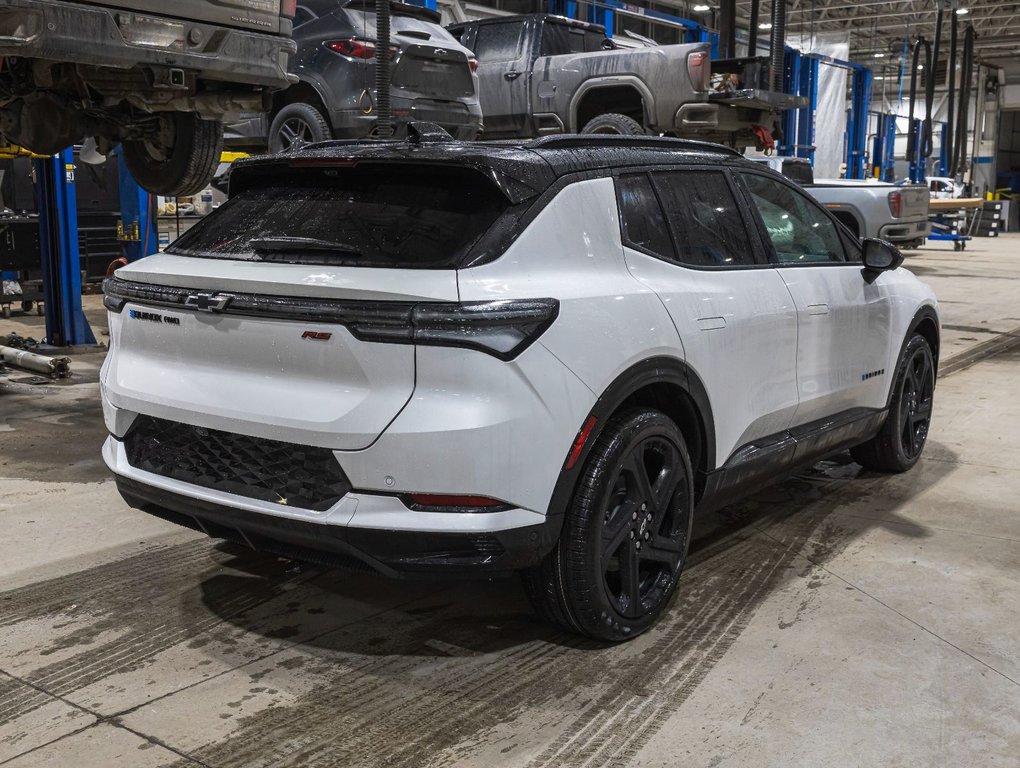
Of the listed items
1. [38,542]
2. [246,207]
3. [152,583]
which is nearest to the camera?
[246,207]

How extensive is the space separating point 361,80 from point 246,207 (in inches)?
231

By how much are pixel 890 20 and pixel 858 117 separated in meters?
15.7

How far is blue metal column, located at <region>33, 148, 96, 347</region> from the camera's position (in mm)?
8883

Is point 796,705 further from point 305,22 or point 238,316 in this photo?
point 305,22

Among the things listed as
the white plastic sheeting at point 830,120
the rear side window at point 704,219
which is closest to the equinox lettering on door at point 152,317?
the rear side window at point 704,219

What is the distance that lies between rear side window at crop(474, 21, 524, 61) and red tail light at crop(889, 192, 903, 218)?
7.13 m

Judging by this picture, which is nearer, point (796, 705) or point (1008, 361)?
point (796, 705)

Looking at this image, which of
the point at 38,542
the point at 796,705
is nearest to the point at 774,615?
the point at 796,705

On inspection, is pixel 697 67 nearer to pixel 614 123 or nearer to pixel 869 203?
pixel 614 123

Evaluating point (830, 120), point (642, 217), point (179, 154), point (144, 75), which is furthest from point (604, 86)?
point (830, 120)

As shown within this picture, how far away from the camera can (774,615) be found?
11.9 ft

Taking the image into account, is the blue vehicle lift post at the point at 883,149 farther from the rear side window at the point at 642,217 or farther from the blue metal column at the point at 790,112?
the rear side window at the point at 642,217

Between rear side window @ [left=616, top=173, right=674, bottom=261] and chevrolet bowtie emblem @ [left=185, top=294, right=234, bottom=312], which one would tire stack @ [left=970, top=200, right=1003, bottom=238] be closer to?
rear side window @ [left=616, top=173, right=674, bottom=261]

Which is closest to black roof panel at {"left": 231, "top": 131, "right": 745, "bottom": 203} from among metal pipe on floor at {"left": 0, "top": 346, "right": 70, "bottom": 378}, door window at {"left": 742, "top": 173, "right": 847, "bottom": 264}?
door window at {"left": 742, "top": 173, "right": 847, "bottom": 264}
